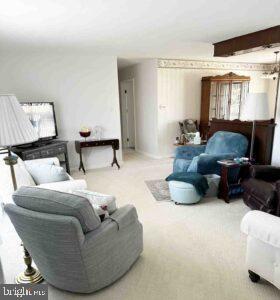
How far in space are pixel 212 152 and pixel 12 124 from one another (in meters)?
3.27

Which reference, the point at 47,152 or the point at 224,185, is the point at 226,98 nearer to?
the point at 224,185

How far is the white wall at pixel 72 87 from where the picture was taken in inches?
173

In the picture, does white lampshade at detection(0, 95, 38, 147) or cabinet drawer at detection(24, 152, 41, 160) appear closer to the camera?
white lampshade at detection(0, 95, 38, 147)

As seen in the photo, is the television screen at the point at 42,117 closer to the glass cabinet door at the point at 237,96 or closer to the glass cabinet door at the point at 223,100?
the glass cabinet door at the point at 223,100

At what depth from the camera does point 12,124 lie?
148 centimetres

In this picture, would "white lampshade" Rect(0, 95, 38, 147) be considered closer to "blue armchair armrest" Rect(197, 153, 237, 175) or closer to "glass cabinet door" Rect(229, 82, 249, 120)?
"blue armchair armrest" Rect(197, 153, 237, 175)

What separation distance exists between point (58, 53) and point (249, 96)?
3.58 m

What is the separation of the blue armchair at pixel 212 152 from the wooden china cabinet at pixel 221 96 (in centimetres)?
194

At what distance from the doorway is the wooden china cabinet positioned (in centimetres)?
203

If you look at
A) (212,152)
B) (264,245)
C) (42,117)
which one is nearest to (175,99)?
(212,152)

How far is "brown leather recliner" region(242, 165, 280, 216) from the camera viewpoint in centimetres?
250

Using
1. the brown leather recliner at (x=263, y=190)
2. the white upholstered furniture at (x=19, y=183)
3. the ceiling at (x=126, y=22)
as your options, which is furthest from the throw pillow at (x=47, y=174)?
the brown leather recliner at (x=263, y=190)

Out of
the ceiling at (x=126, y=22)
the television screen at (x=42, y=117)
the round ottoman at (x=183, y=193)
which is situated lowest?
the round ottoman at (x=183, y=193)

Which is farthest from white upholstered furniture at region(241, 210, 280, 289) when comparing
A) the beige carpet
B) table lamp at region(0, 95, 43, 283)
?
table lamp at region(0, 95, 43, 283)
